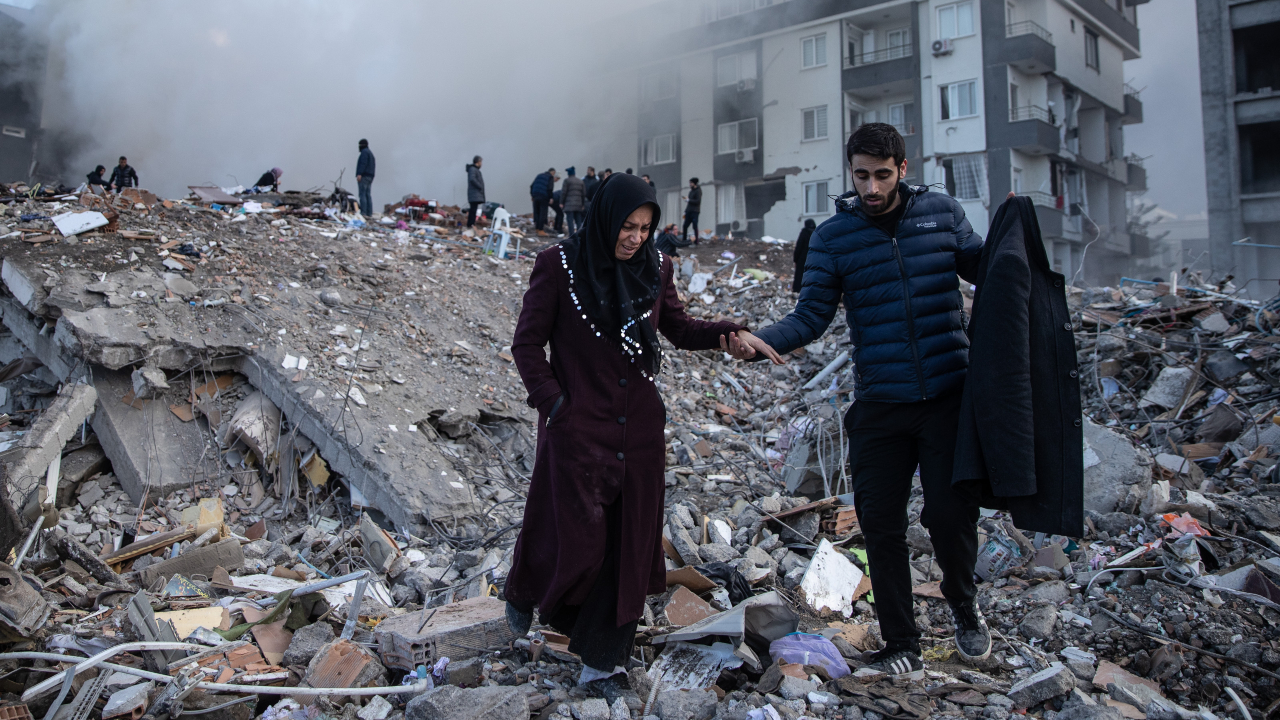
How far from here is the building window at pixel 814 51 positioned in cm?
2253

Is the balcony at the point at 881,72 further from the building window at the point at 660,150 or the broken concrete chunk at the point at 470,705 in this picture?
the broken concrete chunk at the point at 470,705

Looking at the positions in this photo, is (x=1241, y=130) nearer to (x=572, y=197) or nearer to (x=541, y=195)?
(x=572, y=197)

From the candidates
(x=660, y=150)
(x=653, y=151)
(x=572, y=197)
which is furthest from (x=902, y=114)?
(x=572, y=197)

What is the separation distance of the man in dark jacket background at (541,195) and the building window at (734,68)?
11188mm

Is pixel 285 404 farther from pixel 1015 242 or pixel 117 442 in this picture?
pixel 1015 242

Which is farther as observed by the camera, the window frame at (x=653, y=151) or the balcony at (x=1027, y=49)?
the window frame at (x=653, y=151)

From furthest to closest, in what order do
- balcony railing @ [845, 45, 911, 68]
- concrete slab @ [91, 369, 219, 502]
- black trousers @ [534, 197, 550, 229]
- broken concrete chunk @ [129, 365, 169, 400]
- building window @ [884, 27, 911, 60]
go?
balcony railing @ [845, 45, 911, 68] < building window @ [884, 27, 911, 60] < black trousers @ [534, 197, 550, 229] < broken concrete chunk @ [129, 365, 169, 400] < concrete slab @ [91, 369, 219, 502]

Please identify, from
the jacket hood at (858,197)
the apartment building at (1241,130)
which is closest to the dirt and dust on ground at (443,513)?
the jacket hood at (858,197)

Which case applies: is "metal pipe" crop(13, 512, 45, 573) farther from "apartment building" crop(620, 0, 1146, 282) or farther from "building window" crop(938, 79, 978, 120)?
"building window" crop(938, 79, 978, 120)

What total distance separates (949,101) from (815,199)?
4394 millimetres

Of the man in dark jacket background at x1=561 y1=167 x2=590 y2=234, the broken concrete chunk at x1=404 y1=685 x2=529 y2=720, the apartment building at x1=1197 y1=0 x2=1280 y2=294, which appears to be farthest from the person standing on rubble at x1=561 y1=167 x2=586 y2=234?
the apartment building at x1=1197 y1=0 x2=1280 y2=294

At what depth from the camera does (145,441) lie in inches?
194

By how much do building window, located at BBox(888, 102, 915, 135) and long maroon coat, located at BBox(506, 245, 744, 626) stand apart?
21.7m

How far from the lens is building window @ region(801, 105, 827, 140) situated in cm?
2247
